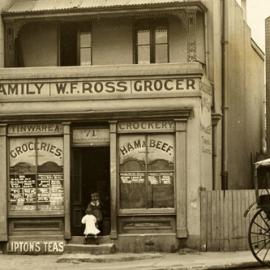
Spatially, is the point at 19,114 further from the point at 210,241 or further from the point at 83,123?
the point at 210,241

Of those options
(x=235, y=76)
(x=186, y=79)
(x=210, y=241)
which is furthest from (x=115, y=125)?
(x=235, y=76)

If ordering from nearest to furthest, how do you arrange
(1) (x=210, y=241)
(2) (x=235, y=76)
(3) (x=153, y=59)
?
(1) (x=210, y=241)
(3) (x=153, y=59)
(2) (x=235, y=76)

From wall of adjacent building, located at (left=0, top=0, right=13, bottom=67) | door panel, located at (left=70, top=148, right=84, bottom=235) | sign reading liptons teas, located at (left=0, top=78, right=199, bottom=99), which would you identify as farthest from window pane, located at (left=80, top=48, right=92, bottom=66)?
door panel, located at (left=70, top=148, right=84, bottom=235)

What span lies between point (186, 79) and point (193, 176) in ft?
7.74

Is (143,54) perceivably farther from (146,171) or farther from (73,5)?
(146,171)

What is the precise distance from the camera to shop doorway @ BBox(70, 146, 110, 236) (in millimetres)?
20312

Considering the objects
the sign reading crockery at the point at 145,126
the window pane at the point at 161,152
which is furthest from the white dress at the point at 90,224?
the sign reading crockery at the point at 145,126

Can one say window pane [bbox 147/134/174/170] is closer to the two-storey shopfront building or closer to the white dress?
the two-storey shopfront building

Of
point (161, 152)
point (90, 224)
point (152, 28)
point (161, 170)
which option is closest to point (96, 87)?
point (161, 152)

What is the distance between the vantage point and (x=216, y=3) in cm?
2398

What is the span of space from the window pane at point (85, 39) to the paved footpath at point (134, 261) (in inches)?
274

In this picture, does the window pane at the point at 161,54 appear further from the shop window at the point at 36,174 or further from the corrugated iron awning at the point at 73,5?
the shop window at the point at 36,174

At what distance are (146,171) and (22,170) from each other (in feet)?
10.1

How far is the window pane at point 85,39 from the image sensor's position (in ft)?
77.6
